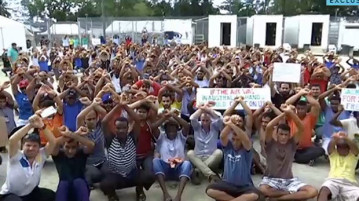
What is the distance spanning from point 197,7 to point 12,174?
5734 cm

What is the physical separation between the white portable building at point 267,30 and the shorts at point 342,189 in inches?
1091

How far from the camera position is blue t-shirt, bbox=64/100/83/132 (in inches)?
249

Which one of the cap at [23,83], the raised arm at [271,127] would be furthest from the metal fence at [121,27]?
the raised arm at [271,127]

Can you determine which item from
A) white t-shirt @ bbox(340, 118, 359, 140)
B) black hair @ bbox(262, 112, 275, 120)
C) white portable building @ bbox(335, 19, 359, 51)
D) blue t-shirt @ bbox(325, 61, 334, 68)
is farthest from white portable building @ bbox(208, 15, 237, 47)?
black hair @ bbox(262, 112, 275, 120)

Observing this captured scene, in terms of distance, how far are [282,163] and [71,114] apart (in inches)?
131

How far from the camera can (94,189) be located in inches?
219

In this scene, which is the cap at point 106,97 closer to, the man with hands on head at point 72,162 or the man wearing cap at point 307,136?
the man with hands on head at point 72,162

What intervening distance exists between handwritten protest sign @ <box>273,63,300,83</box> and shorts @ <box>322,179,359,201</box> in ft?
10.2

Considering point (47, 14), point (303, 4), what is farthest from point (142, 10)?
point (303, 4)

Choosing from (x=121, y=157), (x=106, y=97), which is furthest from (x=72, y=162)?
(x=106, y=97)

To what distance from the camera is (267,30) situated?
A: 106 feet

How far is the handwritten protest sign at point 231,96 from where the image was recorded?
5.97 m

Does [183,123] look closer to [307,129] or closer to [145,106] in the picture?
[145,106]

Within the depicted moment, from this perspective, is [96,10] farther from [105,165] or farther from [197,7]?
[105,165]
